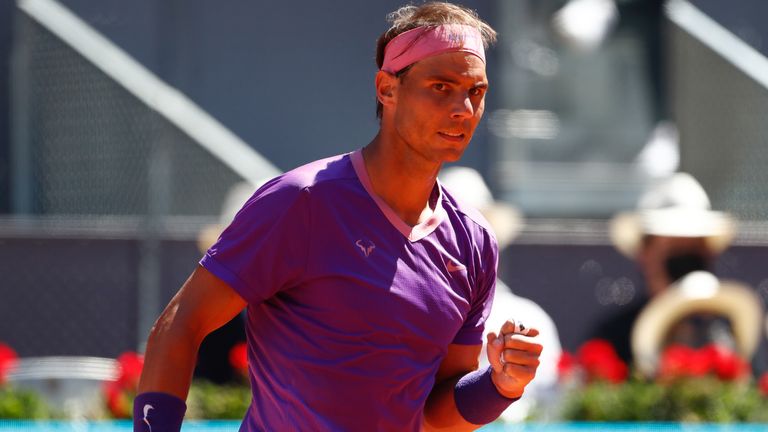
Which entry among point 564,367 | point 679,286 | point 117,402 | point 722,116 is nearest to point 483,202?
point 564,367

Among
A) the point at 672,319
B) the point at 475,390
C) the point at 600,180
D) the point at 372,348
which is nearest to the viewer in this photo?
the point at 372,348

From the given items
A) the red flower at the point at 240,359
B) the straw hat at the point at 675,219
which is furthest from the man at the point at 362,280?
the straw hat at the point at 675,219

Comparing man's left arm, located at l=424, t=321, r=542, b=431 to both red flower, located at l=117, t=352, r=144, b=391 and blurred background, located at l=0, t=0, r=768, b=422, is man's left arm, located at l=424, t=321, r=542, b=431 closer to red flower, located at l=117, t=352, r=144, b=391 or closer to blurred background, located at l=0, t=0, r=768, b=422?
red flower, located at l=117, t=352, r=144, b=391

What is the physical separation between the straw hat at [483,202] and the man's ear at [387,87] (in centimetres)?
417

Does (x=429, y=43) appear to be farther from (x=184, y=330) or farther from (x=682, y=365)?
(x=682, y=365)

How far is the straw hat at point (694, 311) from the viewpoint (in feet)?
24.0

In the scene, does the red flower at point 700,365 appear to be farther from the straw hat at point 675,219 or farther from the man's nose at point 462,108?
the man's nose at point 462,108

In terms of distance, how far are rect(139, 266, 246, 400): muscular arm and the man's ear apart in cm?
49

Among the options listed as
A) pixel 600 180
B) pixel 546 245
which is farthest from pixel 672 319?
pixel 600 180

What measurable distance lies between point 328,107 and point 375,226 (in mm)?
5903

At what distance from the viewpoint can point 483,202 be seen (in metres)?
7.07

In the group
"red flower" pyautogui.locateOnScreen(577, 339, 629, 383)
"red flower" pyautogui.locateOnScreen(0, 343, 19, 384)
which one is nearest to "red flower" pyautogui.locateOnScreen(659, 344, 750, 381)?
"red flower" pyautogui.locateOnScreen(577, 339, 629, 383)

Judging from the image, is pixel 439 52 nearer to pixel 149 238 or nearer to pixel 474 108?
pixel 474 108

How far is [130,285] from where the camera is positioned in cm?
771
